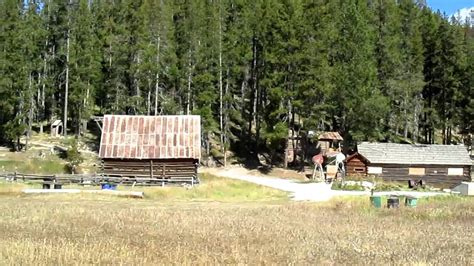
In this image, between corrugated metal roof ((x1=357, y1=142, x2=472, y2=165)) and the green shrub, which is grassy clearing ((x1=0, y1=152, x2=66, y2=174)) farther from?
corrugated metal roof ((x1=357, y1=142, x2=472, y2=165))

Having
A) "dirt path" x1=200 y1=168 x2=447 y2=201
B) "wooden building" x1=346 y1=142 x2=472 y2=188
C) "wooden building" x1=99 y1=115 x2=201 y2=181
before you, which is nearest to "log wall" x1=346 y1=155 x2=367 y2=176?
"wooden building" x1=346 y1=142 x2=472 y2=188

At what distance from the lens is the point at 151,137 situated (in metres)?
48.2

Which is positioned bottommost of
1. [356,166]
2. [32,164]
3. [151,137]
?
[32,164]

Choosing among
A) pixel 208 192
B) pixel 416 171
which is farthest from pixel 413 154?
pixel 208 192

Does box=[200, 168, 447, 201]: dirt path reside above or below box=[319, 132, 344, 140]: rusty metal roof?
below

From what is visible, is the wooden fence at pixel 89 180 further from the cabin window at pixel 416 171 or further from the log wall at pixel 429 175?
the cabin window at pixel 416 171

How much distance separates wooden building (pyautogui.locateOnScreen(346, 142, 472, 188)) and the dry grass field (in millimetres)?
26915

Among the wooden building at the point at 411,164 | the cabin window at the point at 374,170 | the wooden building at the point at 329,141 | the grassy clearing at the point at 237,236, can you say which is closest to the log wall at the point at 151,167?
the wooden building at the point at 411,164

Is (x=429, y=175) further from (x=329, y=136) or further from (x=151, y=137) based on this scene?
(x=151, y=137)

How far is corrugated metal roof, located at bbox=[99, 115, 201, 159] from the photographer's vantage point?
155ft

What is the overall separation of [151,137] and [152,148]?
0.99 m

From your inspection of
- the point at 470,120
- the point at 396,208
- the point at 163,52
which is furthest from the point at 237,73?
the point at 396,208

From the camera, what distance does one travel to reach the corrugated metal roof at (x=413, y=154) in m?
56.7

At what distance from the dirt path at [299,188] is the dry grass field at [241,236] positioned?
9.94 m
